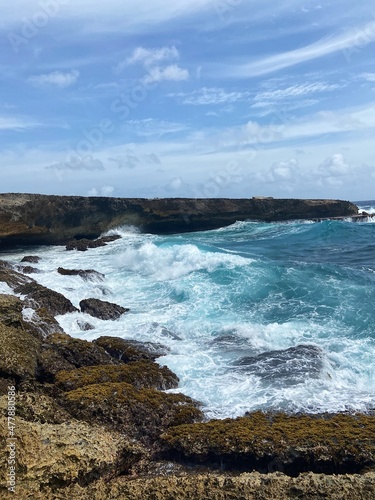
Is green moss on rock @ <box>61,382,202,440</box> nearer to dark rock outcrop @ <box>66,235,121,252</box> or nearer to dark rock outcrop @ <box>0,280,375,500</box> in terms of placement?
dark rock outcrop @ <box>0,280,375,500</box>

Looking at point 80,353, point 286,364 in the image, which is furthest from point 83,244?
point 286,364

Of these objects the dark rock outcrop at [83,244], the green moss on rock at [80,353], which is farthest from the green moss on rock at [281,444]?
the dark rock outcrop at [83,244]

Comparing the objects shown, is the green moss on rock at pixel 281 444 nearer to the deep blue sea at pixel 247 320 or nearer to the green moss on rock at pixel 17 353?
the deep blue sea at pixel 247 320

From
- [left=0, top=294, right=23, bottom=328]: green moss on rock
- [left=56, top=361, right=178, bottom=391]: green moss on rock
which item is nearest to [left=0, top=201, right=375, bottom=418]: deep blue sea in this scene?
[left=56, top=361, right=178, bottom=391]: green moss on rock

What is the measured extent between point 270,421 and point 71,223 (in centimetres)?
3667

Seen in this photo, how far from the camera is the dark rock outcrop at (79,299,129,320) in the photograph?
14.0 m

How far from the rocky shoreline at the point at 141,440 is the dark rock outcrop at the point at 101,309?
13.6ft

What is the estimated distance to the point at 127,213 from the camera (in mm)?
43375

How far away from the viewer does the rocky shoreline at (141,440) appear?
387cm

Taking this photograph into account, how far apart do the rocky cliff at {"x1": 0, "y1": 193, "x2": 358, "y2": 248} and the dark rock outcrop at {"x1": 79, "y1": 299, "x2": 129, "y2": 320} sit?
2340cm

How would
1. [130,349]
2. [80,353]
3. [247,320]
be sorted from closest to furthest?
[80,353]
[130,349]
[247,320]

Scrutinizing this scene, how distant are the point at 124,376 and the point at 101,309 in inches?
253

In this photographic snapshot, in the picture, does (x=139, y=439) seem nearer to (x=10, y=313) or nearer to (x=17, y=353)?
(x=17, y=353)

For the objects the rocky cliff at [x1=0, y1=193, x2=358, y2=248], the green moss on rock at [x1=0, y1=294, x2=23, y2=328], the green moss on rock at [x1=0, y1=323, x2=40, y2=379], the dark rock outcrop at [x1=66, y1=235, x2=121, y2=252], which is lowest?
the green moss on rock at [x1=0, y1=323, x2=40, y2=379]
